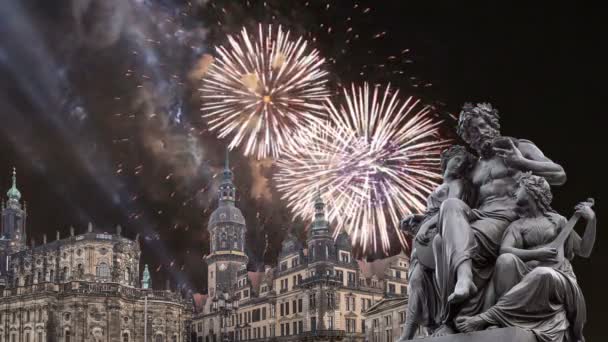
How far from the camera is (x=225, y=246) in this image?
52.2 m

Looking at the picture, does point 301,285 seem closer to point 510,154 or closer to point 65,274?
point 65,274

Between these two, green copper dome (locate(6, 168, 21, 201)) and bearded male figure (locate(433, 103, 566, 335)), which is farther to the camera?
green copper dome (locate(6, 168, 21, 201))

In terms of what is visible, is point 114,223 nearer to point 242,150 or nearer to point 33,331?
point 242,150

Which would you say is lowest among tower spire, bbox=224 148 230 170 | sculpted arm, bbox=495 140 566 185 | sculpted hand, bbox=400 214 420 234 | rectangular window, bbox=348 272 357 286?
sculpted hand, bbox=400 214 420 234

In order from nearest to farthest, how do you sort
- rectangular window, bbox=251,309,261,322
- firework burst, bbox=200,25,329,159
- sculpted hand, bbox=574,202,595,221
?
sculpted hand, bbox=574,202,595,221, firework burst, bbox=200,25,329,159, rectangular window, bbox=251,309,261,322

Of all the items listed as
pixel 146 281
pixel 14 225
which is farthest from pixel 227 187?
pixel 14 225

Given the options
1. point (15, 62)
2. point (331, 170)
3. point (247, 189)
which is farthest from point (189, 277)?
point (331, 170)

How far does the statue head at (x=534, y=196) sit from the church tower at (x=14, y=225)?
142 ft

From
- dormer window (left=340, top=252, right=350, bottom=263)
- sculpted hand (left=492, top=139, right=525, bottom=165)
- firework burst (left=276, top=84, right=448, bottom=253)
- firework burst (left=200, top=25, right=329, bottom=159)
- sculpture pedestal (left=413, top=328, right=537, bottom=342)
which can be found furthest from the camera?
dormer window (left=340, top=252, right=350, bottom=263)

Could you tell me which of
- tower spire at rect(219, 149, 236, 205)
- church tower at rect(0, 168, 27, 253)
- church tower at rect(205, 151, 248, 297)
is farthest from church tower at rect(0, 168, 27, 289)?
tower spire at rect(219, 149, 236, 205)

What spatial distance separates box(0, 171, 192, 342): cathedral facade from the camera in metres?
52.7

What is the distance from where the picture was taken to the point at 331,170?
29.2 meters

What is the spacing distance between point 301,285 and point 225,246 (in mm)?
7767

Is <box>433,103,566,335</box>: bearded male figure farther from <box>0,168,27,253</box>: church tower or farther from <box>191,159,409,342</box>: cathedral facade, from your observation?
<box>0,168,27,253</box>: church tower
